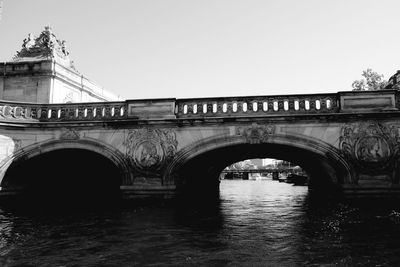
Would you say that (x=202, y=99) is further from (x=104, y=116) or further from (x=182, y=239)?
(x=182, y=239)

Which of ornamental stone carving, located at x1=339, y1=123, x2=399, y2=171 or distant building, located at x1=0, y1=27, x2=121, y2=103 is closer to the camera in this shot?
ornamental stone carving, located at x1=339, y1=123, x2=399, y2=171

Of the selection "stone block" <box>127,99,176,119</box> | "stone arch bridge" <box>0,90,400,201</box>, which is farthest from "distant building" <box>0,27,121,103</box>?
"stone block" <box>127,99,176,119</box>

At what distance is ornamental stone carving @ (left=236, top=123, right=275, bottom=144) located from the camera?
541 inches

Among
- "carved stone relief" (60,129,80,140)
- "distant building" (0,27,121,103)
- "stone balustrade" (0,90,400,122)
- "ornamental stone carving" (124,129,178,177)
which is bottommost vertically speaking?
"ornamental stone carving" (124,129,178,177)

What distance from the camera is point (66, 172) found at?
768 inches

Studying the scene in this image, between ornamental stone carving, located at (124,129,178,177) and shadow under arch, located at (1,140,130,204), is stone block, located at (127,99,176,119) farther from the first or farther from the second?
shadow under arch, located at (1,140,130,204)

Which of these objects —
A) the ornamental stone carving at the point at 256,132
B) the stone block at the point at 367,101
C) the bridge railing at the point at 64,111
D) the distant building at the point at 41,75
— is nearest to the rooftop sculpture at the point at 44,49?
the distant building at the point at 41,75

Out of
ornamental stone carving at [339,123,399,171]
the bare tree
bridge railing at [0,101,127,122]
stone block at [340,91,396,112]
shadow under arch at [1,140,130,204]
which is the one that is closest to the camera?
ornamental stone carving at [339,123,399,171]

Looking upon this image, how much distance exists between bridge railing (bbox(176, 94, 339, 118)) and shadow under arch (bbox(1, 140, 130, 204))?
143 inches

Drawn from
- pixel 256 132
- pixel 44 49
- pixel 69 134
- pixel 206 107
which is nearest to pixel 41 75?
pixel 44 49

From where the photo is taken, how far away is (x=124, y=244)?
7.70 metres

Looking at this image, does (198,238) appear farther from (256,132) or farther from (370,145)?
(370,145)

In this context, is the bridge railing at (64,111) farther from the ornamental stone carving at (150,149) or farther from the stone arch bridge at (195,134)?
the ornamental stone carving at (150,149)

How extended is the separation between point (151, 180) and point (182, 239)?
6.44 meters
